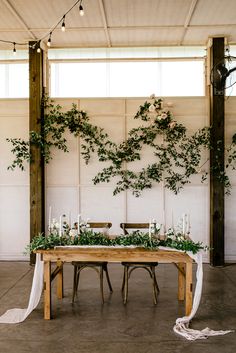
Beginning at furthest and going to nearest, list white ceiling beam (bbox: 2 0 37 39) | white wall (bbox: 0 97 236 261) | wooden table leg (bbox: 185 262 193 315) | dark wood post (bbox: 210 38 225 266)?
white wall (bbox: 0 97 236 261) < dark wood post (bbox: 210 38 225 266) < white ceiling beam (bbox: 2 0 37 39) < wooden table leg (bbox: 185 262 193 315)

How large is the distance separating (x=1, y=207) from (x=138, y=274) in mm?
2865

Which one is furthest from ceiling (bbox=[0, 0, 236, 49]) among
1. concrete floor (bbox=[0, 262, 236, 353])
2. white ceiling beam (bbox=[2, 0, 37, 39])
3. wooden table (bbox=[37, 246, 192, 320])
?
concrete floor (bbox=[0, 262, 236, 353])

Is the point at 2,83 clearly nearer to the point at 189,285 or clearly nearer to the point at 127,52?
the point at 127,52

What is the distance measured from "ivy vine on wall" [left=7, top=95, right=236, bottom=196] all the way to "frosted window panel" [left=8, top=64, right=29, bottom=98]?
21.9 inches

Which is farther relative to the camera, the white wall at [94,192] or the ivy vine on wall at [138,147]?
the white wall at [94,192]

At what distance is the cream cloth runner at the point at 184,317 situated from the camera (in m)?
4.08

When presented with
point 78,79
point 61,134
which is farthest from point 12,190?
point 78,79

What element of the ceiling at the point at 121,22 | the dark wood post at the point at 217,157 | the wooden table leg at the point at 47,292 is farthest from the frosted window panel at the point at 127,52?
the wooden table leg at the point at 47,292

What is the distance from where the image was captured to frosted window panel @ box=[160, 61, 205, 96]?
7.49 m

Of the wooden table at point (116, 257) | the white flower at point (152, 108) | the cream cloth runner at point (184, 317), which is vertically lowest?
the cream cloth runner at point (184, 317)

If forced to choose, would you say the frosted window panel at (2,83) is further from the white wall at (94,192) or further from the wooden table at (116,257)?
the wooden table at (116,257)

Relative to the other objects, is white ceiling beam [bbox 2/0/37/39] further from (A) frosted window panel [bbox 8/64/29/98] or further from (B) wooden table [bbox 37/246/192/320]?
(B) wooden table [bbox 37/246/192/320]

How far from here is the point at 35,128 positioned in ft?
23.4

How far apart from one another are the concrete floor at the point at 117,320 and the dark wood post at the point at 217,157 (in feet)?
2.59
